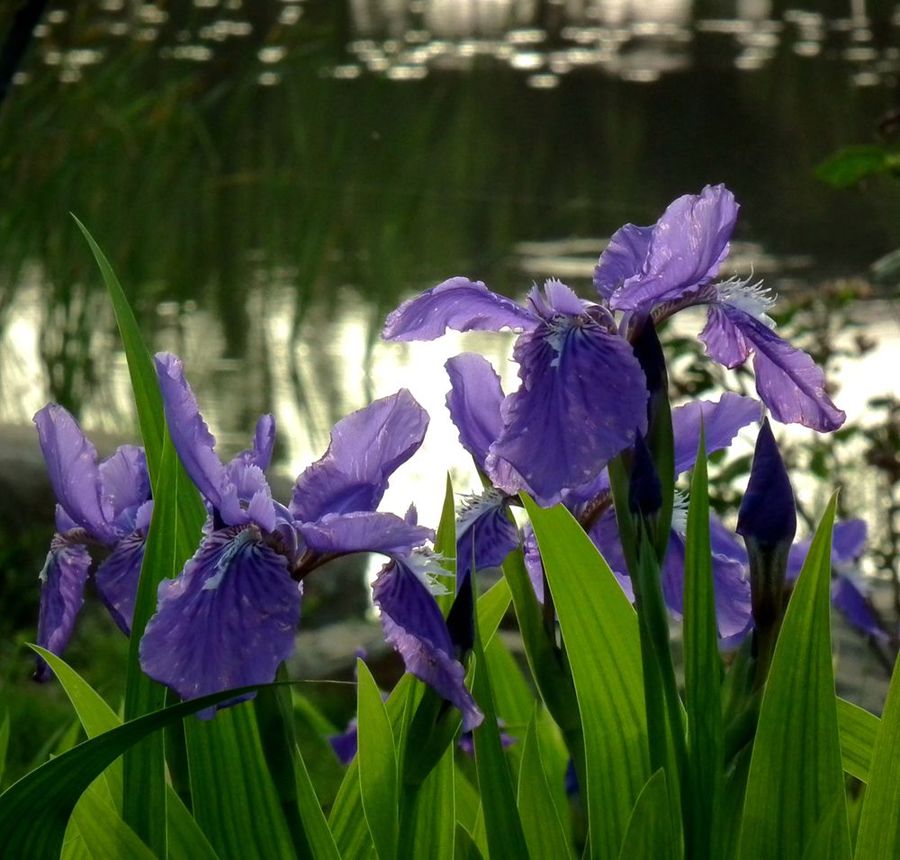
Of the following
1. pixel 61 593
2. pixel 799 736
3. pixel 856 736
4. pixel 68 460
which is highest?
pixel 68 460

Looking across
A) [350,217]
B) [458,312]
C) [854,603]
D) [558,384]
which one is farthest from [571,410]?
[350,217]

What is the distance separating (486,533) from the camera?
1.19m

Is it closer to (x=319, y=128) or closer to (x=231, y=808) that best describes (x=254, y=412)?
(x=319, y=128)

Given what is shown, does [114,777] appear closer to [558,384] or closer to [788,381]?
[558,384]

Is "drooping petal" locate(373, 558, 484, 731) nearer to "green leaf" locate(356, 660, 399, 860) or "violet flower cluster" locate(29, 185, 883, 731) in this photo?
"violet flower cluster" locate(29, 185, 883, 731)

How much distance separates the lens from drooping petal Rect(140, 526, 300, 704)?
0.96 m

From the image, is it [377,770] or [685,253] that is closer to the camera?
[685,253]

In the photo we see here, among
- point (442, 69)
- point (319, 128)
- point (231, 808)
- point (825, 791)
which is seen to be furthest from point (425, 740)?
point (442, 69)

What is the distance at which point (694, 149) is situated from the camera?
8766mm

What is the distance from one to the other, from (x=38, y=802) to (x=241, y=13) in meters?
12.5

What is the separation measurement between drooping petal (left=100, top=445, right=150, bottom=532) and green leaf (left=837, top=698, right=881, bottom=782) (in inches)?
24.6

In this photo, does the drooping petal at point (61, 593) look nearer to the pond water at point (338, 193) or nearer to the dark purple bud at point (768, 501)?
the dark purple bud at point (768, 501)

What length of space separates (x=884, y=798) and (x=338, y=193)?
17.8 feet

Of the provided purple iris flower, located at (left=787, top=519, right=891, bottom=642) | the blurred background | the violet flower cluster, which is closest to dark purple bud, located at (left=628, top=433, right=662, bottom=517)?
the violet flower cluster
